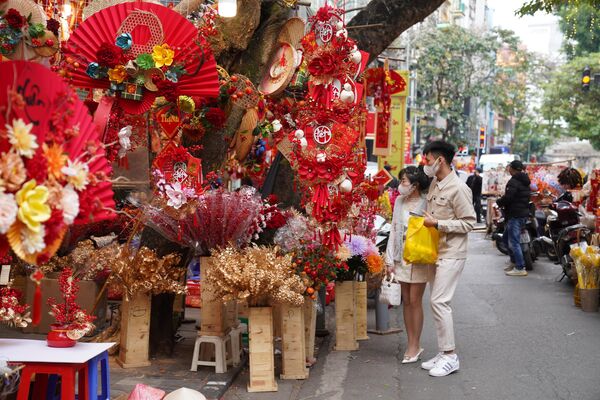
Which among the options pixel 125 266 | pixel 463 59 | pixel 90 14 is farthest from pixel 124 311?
pixel 463 59

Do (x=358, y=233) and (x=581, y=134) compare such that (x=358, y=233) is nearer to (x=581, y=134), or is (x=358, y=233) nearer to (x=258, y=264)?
(x=258, y=264)

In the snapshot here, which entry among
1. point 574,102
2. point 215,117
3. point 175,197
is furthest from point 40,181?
point 574,102

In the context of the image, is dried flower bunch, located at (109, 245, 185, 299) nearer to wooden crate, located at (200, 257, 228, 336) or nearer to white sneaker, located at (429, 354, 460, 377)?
wooden crate, located at (200, 257, 228, 336)

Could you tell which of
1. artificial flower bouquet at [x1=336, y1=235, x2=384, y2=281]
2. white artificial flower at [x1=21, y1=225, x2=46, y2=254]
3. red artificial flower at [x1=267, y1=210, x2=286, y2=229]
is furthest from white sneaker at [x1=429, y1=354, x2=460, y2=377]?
white artificial flower at [x1=21, y1=225, x2=46, y2=254]

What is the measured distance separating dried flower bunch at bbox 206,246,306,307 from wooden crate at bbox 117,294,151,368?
2.71ft

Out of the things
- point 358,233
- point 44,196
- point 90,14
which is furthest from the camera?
point 358,233

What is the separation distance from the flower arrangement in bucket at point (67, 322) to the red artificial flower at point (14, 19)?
208 centimetres

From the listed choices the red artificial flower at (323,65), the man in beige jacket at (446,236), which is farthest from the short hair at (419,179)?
the red artificial flower at (323,65)

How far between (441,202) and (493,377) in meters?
1.74

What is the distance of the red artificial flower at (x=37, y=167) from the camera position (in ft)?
11.0

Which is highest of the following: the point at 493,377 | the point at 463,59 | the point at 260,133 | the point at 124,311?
the point at 463,59

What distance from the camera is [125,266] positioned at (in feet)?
25.0

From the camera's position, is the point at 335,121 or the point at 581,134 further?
the point at 581,134

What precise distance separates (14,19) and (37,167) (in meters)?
3.53
